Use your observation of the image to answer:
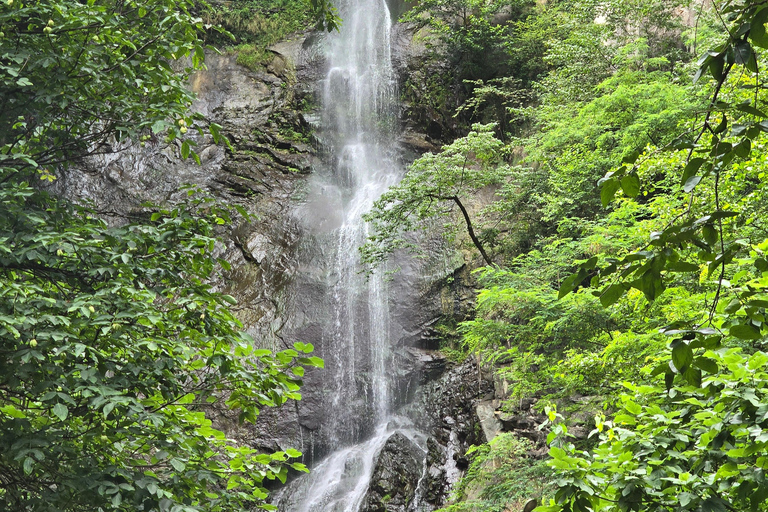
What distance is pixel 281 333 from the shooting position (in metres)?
13.3

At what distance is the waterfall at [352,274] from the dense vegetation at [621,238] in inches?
79.9

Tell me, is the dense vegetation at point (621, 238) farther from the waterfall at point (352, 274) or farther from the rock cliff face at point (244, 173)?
the rock cliff face at point (244, 173)

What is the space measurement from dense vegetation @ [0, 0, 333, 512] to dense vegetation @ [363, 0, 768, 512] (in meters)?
1.91

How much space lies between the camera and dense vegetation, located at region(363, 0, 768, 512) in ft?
5.85

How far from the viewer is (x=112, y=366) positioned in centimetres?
356

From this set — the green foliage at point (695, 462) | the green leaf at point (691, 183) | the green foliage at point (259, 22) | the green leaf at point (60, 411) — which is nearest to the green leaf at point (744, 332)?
the green foliage at point (695, 462)

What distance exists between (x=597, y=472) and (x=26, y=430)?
3.01 meters

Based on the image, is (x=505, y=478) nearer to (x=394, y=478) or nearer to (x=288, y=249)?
(x=394, y=478)

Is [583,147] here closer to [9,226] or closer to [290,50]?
[9,226]

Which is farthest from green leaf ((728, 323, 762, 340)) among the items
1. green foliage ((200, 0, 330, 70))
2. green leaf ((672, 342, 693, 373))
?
green foliage ((200, 0, 330, 70))

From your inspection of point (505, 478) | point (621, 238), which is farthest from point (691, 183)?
point (505, 478)

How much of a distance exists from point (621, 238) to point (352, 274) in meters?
8.30

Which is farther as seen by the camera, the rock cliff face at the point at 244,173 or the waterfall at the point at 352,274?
the rock cliff face at the point at 244,173

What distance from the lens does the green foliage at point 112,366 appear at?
10.5 feet
